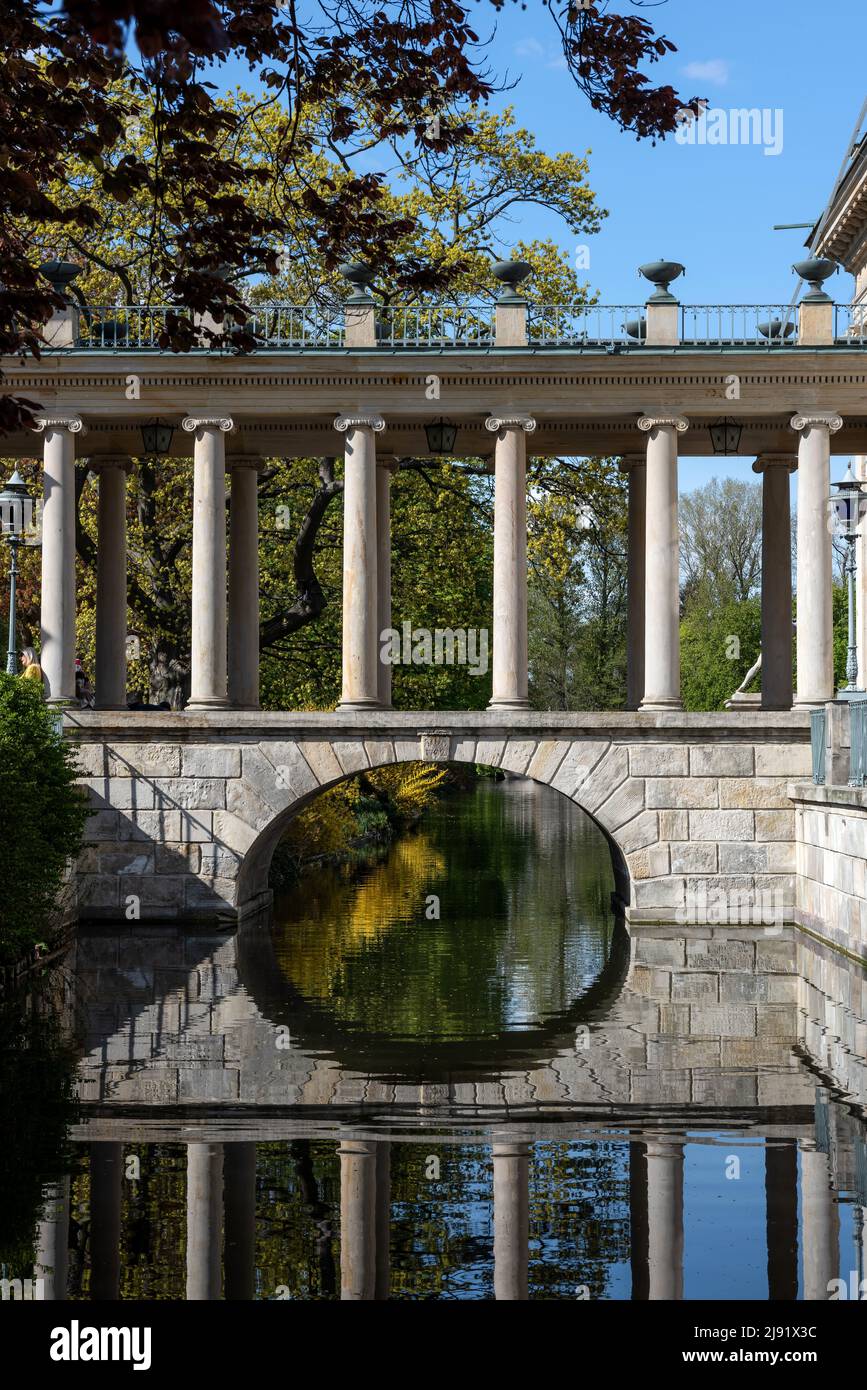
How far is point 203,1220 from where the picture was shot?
11.2m

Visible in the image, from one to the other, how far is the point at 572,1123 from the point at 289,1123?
2343mm

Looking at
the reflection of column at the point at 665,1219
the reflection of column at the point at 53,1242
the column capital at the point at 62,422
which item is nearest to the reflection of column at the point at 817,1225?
the reflection of column at the point at 665,1219

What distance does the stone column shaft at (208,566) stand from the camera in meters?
30.6

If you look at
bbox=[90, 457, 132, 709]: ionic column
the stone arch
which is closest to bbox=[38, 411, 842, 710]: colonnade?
the stone arch

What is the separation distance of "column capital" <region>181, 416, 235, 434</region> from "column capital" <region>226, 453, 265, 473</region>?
148 inches

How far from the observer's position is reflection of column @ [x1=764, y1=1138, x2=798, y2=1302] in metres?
9.76

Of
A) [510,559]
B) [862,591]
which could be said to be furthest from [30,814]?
[862,591]

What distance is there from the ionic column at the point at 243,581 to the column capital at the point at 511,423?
6.17 meters

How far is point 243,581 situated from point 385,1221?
24647 millimetres

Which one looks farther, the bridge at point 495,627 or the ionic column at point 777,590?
the ionic column at point 777,590

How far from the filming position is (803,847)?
95.1 feet

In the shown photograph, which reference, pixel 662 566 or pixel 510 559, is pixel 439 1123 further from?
pixel 662 566

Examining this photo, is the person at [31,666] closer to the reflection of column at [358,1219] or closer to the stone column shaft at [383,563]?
the stone column shaft at [383,563]
